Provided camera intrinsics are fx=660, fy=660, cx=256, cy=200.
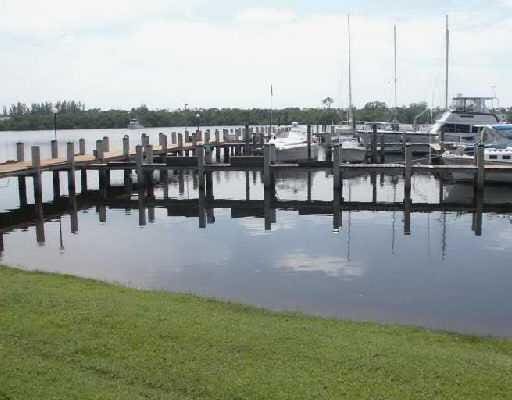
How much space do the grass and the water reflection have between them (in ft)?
10.6

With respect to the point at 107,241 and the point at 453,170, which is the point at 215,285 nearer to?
the point at 107,241

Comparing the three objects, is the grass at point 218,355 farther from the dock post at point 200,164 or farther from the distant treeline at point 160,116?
the distant treeline at point 160,116

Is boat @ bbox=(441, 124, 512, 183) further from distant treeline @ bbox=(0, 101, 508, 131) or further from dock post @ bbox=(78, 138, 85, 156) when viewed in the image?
distant treeline @ bbox=(0, 101, 508, 131)

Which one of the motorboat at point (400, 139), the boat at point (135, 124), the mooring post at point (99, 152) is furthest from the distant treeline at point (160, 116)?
the mooring post at point (99, 152)

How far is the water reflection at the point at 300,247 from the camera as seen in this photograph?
14.4m

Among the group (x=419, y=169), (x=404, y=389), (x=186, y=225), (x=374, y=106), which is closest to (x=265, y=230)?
(x=186, y=225)

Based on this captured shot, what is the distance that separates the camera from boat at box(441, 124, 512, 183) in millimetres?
33312

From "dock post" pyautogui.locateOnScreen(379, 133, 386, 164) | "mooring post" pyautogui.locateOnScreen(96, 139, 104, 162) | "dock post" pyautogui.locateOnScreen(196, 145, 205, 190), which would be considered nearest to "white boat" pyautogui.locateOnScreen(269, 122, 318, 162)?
"dock post" pyautogui.locateOnScreen(379, 133, 386, 164)

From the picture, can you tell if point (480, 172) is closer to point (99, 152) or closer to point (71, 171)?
point (71, 171)

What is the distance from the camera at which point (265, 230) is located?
23.7 metres

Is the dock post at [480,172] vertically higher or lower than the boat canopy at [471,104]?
lower

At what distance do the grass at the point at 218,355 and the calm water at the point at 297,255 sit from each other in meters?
3.17

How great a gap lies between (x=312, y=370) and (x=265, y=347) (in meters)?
1.06

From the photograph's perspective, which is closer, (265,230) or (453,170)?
(265,230)
